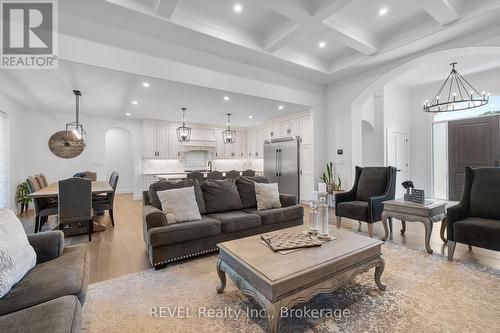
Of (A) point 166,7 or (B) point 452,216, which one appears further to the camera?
(A) point 166,7

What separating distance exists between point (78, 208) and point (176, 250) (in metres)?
1.96

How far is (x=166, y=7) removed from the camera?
295 cm

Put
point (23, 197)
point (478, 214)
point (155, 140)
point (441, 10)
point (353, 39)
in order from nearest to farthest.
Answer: point (478, 214), point (441, 10), point (353, 39), point (23, 197), point (155, 140)

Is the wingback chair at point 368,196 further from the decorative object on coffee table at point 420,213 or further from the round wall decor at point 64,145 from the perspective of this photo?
the round wall decor at point 64,145

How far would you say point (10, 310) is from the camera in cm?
122

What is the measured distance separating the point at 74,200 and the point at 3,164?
10.4 feet

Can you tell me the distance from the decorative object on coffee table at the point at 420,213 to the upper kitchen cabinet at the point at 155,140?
678cm

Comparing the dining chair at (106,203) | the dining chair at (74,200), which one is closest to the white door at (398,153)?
the dining chair at (106,203)

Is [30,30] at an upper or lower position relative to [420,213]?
upper

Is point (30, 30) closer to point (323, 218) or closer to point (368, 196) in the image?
point (323, 218)

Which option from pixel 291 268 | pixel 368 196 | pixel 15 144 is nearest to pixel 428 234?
pixel 368 196

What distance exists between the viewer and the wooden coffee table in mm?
1445

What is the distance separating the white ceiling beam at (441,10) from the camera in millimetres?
2986

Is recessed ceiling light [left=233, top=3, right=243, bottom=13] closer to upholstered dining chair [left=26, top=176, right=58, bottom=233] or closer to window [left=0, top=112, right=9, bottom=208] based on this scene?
upholstered dining chair [left=26, top=176, right=58, bottom=233]
